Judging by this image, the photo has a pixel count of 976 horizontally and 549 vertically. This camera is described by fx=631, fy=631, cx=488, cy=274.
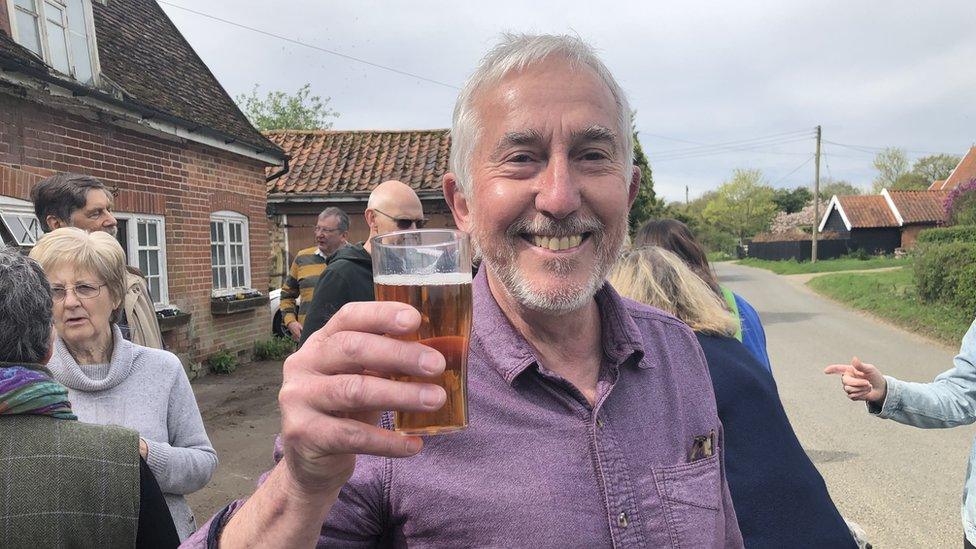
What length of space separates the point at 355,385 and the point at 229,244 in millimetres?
10126

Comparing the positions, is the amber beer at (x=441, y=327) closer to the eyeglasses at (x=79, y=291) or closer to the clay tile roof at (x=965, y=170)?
the eyeglasses at (x=79, y=291)

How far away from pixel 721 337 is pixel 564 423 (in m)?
1.09

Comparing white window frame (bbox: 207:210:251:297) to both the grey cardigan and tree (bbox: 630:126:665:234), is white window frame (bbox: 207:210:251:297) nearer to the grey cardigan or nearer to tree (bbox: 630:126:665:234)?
the grey cardigan

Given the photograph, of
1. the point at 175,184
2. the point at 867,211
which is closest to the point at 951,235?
the point at 175,184

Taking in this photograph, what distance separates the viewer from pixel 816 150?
39406 millimetres

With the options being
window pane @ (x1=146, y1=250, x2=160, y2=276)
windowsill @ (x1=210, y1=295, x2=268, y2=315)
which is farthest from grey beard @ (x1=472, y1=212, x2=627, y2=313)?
windowsill @ (x1=210, y1=295, x2=268, y2=315)

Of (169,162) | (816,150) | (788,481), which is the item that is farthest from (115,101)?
(816,150)

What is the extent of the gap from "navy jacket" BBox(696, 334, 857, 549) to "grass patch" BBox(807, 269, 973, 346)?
1127cm

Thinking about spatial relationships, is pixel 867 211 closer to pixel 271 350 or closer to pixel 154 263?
pixel 271 350

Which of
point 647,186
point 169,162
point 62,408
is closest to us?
point 62,408

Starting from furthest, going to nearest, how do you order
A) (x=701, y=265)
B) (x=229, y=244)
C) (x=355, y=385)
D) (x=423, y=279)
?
(x=229, y=244), (x=701, y=265), (x=423, y=279), (x=355, y=385)

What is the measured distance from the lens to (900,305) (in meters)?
15.2

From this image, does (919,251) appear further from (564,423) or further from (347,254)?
(564,423)

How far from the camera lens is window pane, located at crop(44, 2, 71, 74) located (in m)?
6.80
